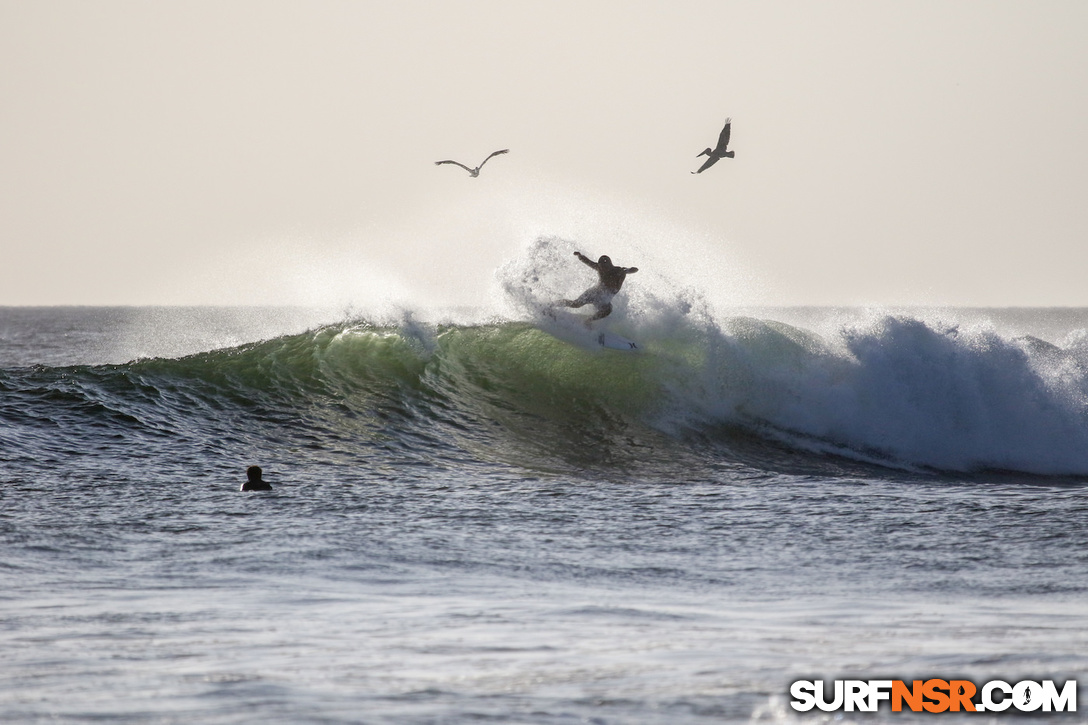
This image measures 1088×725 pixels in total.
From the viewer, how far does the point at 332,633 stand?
6445 mm

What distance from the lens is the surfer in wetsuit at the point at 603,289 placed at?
57.2 feet

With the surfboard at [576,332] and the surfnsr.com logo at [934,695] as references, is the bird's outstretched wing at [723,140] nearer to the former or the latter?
the surfboard at [576,332]

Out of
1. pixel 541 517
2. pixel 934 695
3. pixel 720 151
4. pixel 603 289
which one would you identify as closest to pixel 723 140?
pixel 720 151

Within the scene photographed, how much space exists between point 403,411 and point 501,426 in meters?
1.67

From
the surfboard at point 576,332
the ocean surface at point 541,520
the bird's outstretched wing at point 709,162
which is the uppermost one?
the bird's outstretched wing at point 709,162

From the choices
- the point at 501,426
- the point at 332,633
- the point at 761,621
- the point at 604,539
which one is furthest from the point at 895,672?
the point at 501,426

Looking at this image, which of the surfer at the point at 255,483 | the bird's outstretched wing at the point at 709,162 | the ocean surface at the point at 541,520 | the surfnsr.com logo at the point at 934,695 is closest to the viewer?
the surfnsr.com logo at the point at 934,695

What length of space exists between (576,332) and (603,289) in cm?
99

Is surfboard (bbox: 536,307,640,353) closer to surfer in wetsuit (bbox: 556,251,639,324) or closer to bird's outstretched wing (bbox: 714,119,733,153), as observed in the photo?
surfer in wetsuit (bbox: 556,251,639,324)

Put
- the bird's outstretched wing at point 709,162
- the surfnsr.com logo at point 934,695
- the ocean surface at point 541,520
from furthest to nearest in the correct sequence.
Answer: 1. the bird's outstretched wing at point 709,162
2. the ocean surface at point 541,520
3. the surfnsr.com logo at point 934,695

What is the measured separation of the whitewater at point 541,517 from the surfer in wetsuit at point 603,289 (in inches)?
14.0

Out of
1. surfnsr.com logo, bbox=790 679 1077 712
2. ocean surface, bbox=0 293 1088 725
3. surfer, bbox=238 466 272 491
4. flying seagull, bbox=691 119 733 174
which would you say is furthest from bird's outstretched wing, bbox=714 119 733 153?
surfnsr.com logo, bbox=790 679 1077 712

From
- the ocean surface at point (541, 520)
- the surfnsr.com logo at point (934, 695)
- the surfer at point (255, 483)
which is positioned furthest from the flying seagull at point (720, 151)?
the surfnsr.com logo at point (934, 695)

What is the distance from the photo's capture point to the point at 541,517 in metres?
10.4
